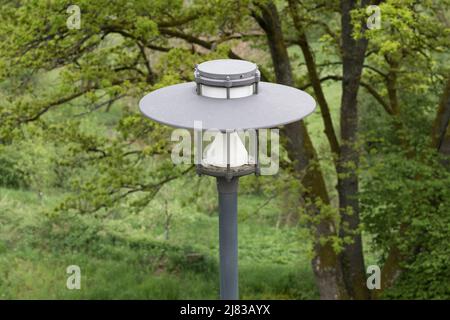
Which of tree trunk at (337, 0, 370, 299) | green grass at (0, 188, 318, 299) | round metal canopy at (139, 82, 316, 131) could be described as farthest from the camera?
green grass at (0, 188, 318, 299)

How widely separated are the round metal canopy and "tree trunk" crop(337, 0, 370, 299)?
24.1ft

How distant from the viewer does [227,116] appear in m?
3.81

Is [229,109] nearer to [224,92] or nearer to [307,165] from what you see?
[224,92]

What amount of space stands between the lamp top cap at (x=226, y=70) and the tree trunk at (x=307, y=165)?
7.14 metres

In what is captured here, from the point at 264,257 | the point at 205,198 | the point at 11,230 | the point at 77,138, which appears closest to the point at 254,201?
the point at 205,198

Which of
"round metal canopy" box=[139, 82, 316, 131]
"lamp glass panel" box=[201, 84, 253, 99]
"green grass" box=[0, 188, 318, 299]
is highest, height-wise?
"lamp glass panel" box=[201, 84, 253, 99]

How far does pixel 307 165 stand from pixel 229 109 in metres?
8.39

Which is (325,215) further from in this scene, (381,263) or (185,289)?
(185,289)

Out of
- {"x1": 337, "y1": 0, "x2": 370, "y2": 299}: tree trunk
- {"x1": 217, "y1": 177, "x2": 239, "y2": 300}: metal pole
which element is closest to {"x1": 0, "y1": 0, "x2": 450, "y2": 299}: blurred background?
{"x1": 337, "y1": 0, "x2": 370, "y2": 299}: tree trunk

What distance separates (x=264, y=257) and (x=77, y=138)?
8.36 m

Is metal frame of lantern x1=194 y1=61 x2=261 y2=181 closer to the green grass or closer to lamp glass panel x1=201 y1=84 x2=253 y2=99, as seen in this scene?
lamp glass panel x1=201 y1=84 x2=253 y2=99

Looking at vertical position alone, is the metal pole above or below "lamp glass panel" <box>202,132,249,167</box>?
below

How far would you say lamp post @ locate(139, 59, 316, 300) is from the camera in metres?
3.82

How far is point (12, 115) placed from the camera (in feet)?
37.6
